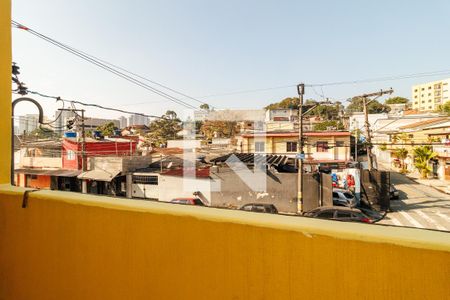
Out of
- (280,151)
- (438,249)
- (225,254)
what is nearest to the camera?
(438,249)

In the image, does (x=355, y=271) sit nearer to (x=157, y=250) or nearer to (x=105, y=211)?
(x=157, y=250)

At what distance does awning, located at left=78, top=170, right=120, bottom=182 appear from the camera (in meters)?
15.6

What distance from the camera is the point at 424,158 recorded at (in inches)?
936

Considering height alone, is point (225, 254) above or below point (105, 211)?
below

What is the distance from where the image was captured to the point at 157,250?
1374 mm

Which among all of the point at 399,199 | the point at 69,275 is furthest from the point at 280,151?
the point at 69,275

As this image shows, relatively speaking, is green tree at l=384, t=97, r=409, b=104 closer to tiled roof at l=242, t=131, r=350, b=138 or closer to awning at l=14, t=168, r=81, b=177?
tiled roof at l=242, t=131, r=350, b=138

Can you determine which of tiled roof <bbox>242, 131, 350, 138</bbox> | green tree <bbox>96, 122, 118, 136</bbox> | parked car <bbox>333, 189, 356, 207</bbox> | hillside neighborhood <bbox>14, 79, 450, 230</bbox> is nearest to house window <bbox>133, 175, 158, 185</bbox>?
hillside neighborhood <bbox>14, 79, 450, 230</bbox>

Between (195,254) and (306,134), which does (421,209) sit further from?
(195,254)

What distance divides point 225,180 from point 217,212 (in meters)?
13.9

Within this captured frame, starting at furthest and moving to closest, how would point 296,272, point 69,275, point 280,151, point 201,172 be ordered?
point 280,151 < point 201,172 < point 69,275 < point 296,272

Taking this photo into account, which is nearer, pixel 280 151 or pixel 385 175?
pixel 385 175

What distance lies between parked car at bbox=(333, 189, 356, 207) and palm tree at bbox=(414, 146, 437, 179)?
44.1 ft

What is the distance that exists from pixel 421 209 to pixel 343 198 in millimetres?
4536
